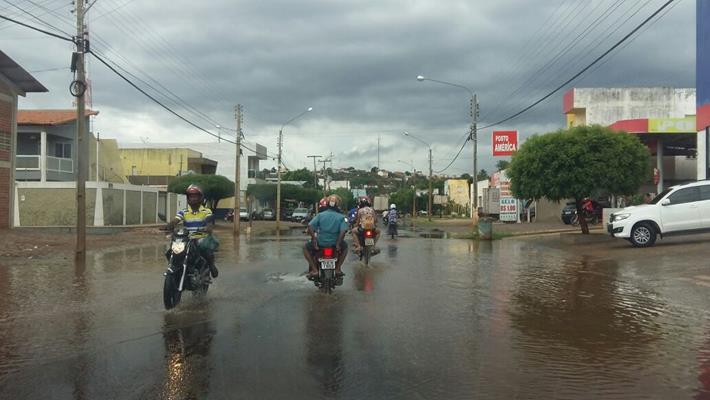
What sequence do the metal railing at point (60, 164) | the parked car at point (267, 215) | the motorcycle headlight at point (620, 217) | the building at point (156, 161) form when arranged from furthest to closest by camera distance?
the parked car at point (267, 215)
the building at point (156, 161)
the metal railing at point (60, 164)
the motorcycle headlight at point (620, 217)

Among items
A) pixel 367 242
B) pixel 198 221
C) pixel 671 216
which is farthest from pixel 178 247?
pixel 671 216

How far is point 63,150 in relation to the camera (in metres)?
42.8

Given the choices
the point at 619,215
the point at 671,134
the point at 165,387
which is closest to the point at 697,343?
the point at 165,387

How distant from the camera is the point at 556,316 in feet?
28.6

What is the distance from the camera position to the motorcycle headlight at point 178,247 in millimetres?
8898

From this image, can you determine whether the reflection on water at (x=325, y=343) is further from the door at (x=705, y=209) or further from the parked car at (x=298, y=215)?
the parked car at (x=298, y=215)

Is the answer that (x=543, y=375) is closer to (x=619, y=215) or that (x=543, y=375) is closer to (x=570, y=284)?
(x=570, y=284)

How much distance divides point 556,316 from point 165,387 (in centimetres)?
555

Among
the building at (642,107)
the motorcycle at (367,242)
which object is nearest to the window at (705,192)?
the motorcycle at (367,242)

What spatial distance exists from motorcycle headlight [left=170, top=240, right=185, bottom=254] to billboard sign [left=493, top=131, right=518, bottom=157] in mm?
34765

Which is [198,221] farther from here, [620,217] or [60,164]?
[60,164]

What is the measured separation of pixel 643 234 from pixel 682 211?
124cm

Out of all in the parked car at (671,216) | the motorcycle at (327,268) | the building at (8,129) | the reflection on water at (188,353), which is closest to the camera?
the reflection on water at (188,353)

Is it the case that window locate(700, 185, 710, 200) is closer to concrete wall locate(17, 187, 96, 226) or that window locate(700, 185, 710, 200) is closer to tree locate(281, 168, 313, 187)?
concrete wall locate(17, 187, 96, 226)
